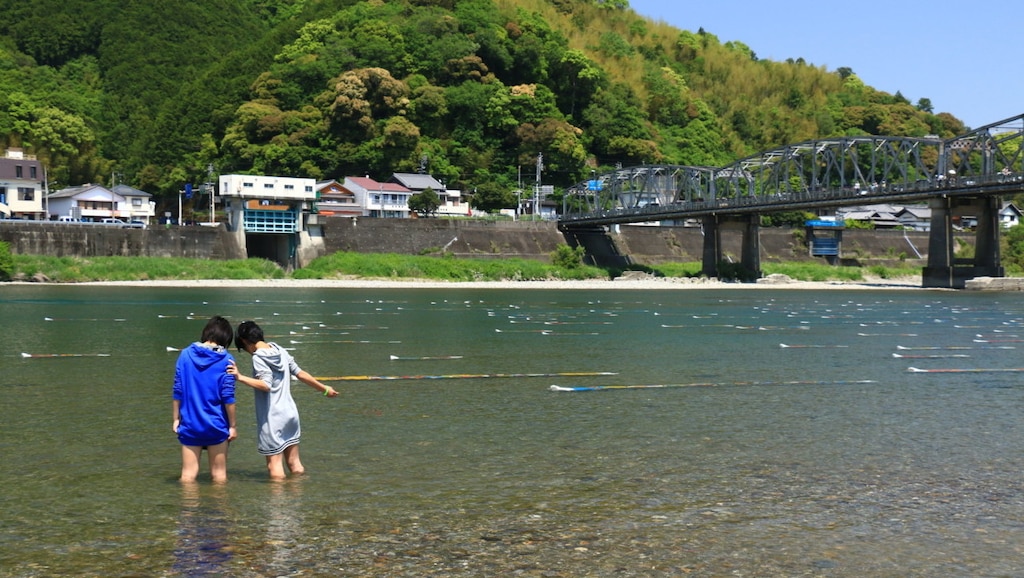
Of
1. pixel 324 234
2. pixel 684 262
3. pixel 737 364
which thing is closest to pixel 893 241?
pixel 684 262

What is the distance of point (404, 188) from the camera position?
103625 millimetres

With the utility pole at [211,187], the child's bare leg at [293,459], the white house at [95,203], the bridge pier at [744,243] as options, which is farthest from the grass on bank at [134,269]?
the child's bare leg at [293,459]

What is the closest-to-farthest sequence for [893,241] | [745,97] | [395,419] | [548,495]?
1. [548,495]
2. [395,419]
3. [893,241]
4. [745,97]

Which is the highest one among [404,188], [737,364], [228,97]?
[228,97]

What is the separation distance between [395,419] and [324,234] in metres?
73.3

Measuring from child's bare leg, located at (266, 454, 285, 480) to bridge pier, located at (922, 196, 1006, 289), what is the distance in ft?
250

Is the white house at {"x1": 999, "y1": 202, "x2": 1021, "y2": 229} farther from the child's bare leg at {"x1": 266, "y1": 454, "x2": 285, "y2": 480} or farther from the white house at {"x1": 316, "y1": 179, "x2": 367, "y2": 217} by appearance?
the child's bare leg at {"x1": 266, "y1": 454, "x2": 285, "y2": 480}

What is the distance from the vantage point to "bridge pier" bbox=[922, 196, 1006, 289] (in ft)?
258

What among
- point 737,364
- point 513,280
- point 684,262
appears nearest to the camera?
point 737,364

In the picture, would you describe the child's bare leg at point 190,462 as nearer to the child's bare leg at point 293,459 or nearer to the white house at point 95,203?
the child's bare leg at point 293,459

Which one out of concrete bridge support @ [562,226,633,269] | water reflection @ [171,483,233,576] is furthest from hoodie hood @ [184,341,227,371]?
concrete bridge support @ [562,226,633,269]

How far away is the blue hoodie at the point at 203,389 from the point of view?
10.2 meters

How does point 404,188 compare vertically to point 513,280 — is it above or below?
above

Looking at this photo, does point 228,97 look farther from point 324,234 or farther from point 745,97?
point 745,97
